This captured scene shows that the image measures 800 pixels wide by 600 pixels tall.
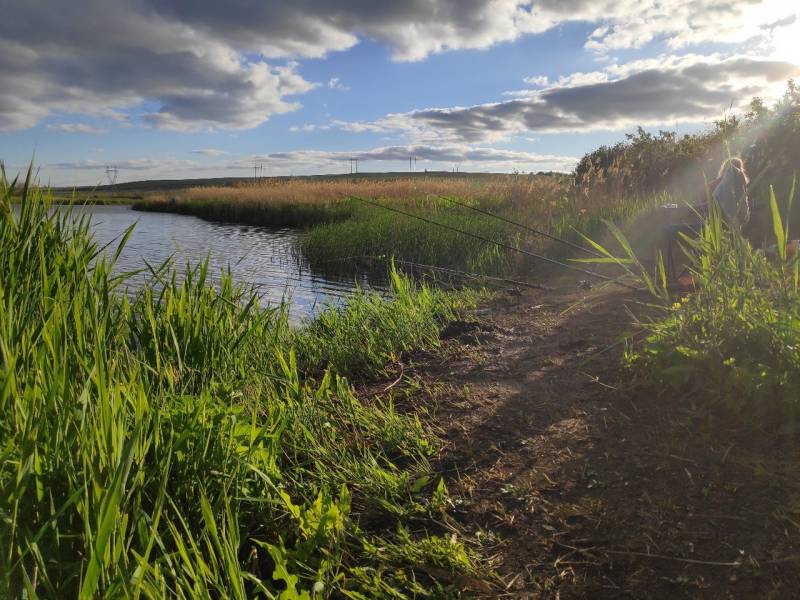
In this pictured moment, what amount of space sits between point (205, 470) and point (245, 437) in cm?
29

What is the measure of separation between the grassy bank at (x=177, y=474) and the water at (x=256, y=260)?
1.14 metres

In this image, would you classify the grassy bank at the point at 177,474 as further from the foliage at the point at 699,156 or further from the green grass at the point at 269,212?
the green grass at the point at 269,212

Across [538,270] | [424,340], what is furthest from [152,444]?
[538,270]

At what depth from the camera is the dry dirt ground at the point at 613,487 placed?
1.86m

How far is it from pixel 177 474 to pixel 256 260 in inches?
540

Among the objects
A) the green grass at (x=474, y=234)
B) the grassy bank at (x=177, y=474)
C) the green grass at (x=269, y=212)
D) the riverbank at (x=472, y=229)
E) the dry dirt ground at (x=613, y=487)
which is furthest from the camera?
the green grass at (x=269, y=212)

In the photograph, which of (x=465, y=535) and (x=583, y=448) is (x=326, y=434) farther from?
(x=583, y=448)

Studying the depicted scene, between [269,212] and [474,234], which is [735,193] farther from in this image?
[269,212]

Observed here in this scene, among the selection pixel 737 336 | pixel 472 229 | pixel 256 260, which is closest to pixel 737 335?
pixel 737 336

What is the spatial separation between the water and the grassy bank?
1.14m

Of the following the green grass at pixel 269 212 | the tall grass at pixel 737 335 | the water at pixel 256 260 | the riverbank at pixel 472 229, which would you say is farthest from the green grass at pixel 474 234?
the tall grass at pixel 737 335

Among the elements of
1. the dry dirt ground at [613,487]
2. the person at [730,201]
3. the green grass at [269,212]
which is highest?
the green grass at [269,212]

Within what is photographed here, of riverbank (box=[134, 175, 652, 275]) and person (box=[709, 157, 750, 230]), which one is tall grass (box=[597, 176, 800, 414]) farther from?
riverbank (box=[134, 175, 652, 275])

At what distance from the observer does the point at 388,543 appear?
2051 mm
